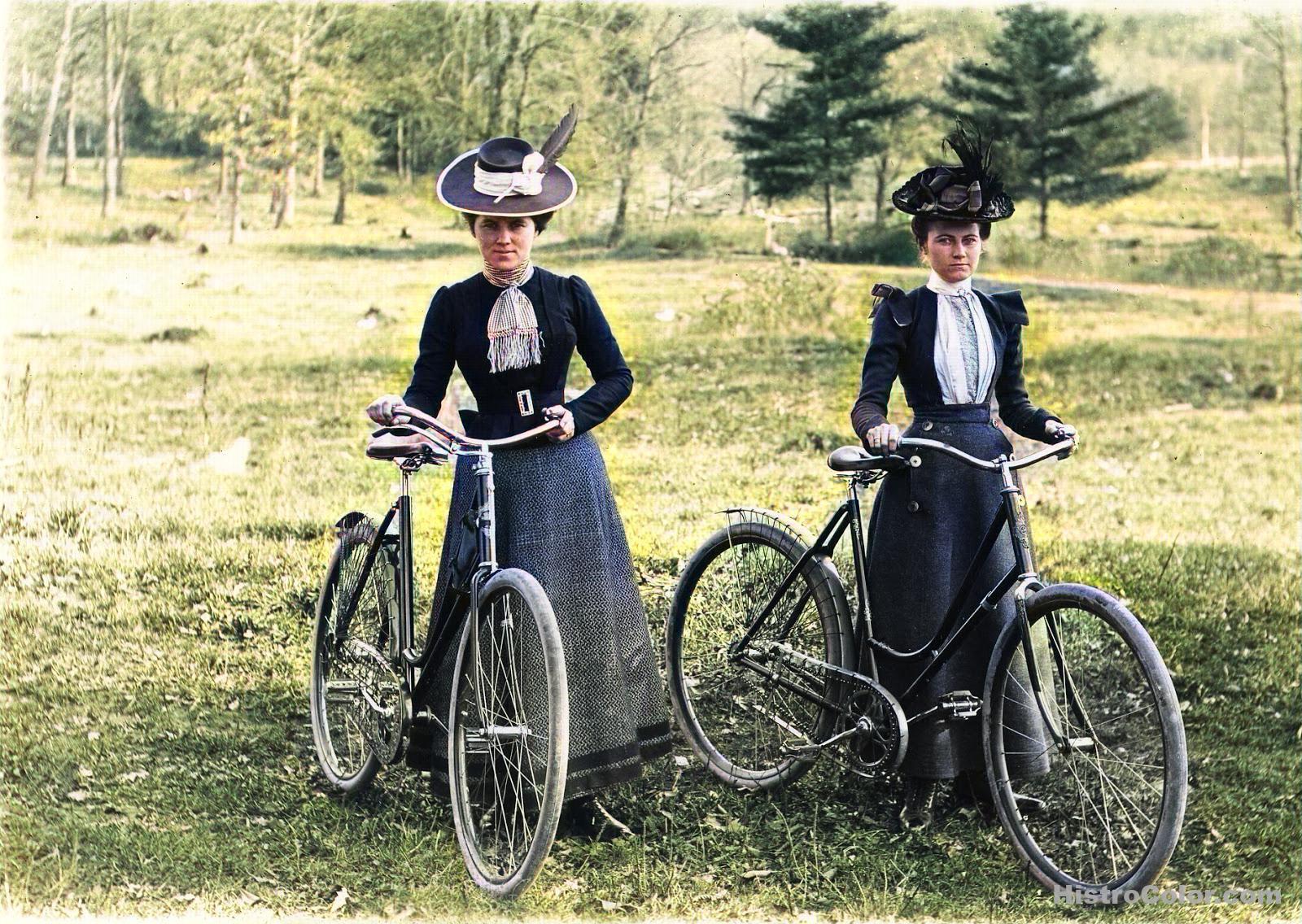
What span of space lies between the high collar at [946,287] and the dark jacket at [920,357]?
0.02 meters

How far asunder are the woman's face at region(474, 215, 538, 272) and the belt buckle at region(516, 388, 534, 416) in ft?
1.32

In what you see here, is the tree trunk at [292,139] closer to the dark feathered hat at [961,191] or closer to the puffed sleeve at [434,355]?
the puffed sleeve at [434,355]

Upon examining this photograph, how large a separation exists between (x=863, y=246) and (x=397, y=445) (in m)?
6.46

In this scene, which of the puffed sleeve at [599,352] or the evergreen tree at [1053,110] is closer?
the puffed sleeve at [599,352]

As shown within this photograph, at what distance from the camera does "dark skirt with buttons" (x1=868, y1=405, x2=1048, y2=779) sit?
4.82 metres

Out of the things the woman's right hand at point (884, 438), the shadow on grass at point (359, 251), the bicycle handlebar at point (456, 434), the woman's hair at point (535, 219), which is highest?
the shadow on grass at point (359, 251)

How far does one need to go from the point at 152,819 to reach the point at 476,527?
1.75 m

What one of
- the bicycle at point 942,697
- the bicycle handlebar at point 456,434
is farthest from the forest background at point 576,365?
the bicycle handlebar at point 456,434

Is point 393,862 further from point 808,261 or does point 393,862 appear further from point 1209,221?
point 1209,221

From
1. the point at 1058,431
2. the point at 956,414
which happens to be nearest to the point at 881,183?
the point at 956,414

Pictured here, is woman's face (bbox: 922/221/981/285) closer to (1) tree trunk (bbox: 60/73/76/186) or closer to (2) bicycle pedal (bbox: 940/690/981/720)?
(2) bicycle pedal (bbox: 940/690/981/720)

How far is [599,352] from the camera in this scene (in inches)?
194

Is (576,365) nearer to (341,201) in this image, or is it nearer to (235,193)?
(341,201)

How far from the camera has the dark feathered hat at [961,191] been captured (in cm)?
475
